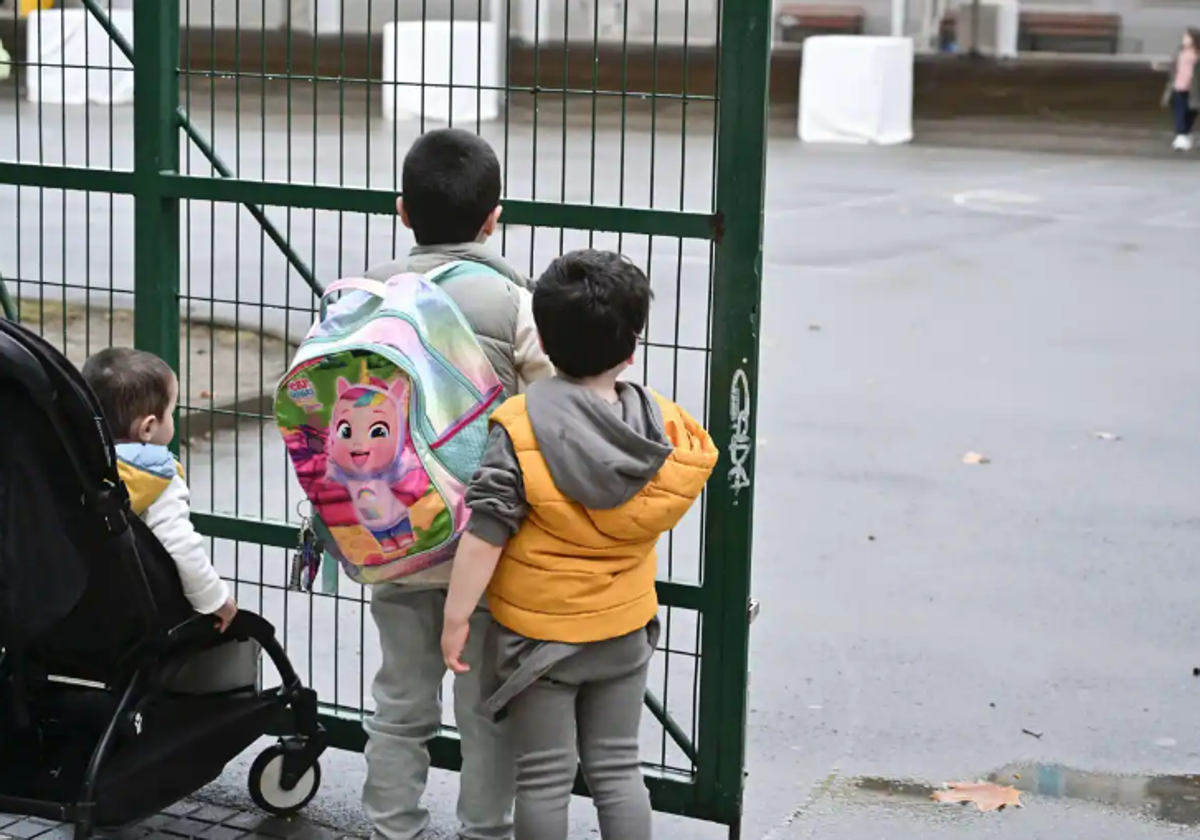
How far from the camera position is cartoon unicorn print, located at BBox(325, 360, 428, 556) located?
362cm

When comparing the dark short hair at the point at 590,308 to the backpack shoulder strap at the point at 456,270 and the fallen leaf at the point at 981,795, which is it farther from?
the fallen leaf at the point at 981,795

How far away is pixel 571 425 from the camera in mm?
3523

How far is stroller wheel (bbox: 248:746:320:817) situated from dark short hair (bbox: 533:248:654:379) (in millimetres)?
1420

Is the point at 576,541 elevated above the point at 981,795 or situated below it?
above

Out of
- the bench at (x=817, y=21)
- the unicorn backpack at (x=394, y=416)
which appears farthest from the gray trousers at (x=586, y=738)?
the bench at (x=817, y=21)

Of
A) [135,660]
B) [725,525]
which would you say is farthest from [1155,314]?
[135,660]

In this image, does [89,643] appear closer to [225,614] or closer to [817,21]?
[225,614]

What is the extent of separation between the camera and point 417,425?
3623 millimetres

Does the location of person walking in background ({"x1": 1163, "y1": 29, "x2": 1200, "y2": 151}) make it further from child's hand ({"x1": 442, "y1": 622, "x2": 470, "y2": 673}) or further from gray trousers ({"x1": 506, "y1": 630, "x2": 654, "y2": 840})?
child's hand ({"x1": 442, "y1": 622, "x2": 470, "y2": 673})

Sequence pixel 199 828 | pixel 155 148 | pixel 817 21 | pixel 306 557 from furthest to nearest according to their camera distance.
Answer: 1. pixel 817 21
2. pixel 155 148
3. pixel 199 828
4. pixel 306 557

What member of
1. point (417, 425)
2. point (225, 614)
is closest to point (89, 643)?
point (225, 614)

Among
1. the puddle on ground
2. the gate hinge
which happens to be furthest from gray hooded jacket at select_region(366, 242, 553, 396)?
the puddle on ground

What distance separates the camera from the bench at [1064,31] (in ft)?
105

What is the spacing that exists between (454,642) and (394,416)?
1.49 feet
